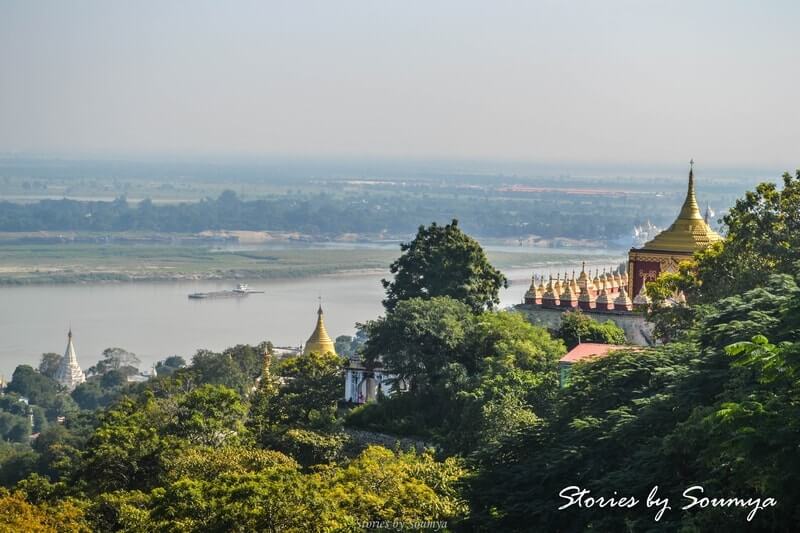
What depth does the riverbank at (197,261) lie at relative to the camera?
293ft

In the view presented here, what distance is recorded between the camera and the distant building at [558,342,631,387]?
20875 mm

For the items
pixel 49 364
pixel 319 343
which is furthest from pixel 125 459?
pixel 49 364

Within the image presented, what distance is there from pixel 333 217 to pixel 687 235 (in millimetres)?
113909

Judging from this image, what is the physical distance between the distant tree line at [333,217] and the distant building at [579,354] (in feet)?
322

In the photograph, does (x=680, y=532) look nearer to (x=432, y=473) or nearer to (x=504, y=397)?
(x=432, y=473)

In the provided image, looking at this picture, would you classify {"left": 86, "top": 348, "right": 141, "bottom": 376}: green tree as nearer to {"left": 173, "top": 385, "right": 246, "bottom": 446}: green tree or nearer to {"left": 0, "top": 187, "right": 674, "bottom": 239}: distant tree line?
{"left": 173, "top": 385, "right": 246, "bottom": 446}: green tree

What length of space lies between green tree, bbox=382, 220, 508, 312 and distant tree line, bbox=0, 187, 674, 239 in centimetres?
9489

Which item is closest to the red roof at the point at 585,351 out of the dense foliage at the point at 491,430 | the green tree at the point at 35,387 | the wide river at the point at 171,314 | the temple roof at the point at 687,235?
the dense foliage at the point at 491,430

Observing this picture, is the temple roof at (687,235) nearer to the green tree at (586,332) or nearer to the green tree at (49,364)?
the green tree at (586,332)

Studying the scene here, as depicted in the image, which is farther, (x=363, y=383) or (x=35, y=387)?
(x=35, y=387)

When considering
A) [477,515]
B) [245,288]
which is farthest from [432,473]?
[245,288]

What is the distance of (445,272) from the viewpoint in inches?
1016

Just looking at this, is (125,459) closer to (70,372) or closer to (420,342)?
(420,342)

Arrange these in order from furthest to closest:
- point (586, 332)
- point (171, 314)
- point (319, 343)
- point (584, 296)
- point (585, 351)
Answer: point (171, 314) < point (584, 296) < point (319, 343) < point (586, 332) < point (585, 351)
